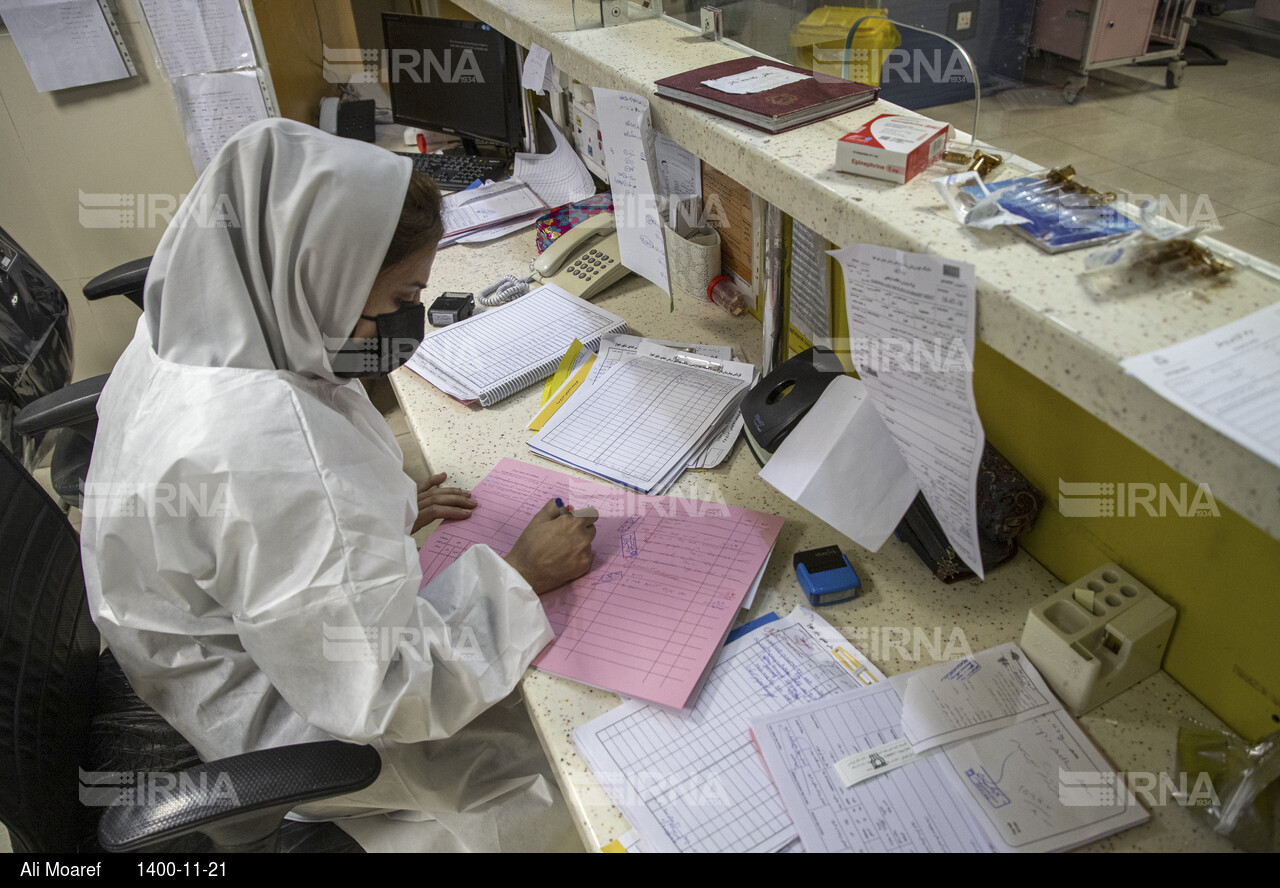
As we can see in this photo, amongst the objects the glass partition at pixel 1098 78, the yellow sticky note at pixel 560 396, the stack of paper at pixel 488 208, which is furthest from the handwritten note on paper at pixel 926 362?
the stack of paper at pixel 488 208

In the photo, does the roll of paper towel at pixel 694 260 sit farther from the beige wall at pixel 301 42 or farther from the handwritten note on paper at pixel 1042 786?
the beige wall at pixel 301 42

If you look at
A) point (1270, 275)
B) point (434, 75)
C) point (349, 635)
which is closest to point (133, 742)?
point (349, 635)

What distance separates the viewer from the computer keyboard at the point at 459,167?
7.21 ft

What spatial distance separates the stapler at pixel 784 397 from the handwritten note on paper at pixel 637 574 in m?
0.11

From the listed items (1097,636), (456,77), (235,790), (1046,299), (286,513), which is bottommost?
(235,790)

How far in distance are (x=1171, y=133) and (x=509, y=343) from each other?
142cm

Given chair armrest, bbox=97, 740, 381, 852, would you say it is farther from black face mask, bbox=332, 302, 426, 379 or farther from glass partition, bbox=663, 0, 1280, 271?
glass partition, bbox=663, 0, 1280, 271

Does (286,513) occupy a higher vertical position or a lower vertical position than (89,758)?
higher

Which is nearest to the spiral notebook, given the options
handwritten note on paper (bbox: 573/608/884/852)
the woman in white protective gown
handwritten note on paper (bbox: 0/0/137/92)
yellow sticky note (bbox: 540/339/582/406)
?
yellow sticky note (bbox: 540/339/582/406)

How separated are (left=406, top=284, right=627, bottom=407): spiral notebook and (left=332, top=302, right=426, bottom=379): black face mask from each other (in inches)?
9.1

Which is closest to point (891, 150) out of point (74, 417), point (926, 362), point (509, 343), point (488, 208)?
point (926, 362)

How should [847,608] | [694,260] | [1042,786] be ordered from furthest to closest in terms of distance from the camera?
[694,260] < [847,608] < [1042,786]

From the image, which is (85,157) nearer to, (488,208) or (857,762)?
(488,208)

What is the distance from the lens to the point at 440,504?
3.70ft
